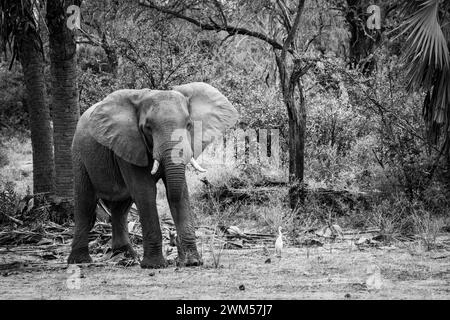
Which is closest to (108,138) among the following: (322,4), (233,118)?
(233,118)

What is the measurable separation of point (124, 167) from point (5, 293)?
2380 mm

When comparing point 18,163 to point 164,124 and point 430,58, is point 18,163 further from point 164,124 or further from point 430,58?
point 430,58

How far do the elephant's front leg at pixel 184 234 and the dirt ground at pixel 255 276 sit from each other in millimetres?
174

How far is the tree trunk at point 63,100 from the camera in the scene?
13.4m

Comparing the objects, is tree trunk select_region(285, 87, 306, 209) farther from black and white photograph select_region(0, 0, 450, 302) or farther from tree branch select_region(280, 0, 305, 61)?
tree branch select_region(280, 0, 305, 61)

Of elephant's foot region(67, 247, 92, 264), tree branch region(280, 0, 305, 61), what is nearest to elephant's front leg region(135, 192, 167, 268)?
elephant's foot region(67, 247, 92, 264)

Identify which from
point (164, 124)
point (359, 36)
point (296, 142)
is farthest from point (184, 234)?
point (359, 36)

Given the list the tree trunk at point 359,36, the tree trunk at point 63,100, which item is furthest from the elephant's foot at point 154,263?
the tree trunk at point 359,36

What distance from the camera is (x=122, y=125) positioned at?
9.65 m

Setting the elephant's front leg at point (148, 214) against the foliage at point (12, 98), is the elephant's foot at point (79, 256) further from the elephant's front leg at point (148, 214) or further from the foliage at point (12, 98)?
the foliage at point (12, 98)

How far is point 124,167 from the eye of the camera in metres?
9.80

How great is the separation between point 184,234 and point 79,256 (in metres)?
1.61

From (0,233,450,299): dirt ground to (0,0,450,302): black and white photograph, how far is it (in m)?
0.03

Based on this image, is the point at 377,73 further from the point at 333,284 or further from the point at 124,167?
the point at 333,284
